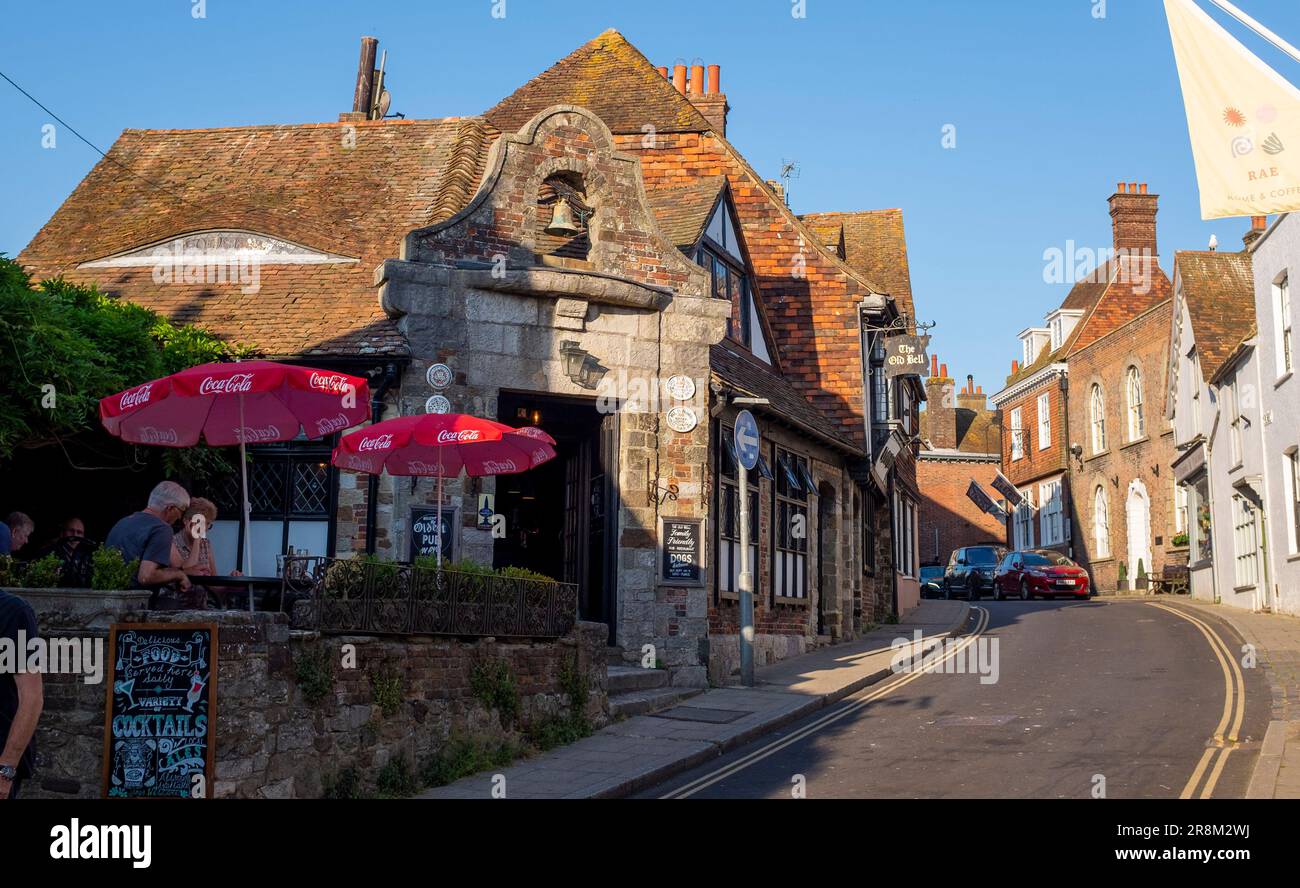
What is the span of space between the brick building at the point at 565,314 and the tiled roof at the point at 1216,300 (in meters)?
8.95


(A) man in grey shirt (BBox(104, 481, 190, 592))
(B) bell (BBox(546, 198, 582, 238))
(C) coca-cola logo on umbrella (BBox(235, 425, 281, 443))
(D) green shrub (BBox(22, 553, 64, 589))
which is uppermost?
(B) bell (BBox(546, 198, 582, 238))

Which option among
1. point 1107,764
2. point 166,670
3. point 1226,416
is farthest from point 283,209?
point 1226,416

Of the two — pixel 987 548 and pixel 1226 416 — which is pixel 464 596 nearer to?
pixel 1226 416

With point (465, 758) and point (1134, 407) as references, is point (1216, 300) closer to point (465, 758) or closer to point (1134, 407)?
point (1134, 407)

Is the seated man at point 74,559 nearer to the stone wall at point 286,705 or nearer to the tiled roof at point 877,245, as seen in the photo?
the stone wall at point 286,705

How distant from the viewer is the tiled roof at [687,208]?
1897cm

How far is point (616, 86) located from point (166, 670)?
695 inches

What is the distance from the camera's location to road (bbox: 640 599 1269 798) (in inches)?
411

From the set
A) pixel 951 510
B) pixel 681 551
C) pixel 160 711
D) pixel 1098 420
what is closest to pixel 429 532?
pixel 681 551

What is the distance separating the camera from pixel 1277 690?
14930 millimetres

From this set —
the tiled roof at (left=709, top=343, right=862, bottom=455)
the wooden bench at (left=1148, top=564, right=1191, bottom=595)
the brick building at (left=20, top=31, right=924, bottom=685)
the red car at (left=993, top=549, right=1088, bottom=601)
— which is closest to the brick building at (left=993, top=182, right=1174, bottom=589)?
the wooden bench at (left=1148, top=564, right=1191, bottom=595)

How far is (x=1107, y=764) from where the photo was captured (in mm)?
11047

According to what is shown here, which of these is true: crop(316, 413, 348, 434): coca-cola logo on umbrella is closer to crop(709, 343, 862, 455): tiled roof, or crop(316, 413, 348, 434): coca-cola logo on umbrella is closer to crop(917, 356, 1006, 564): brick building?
crop(709, 343, 862, 455): tiled roof

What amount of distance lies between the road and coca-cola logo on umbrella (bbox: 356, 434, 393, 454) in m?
3.99
